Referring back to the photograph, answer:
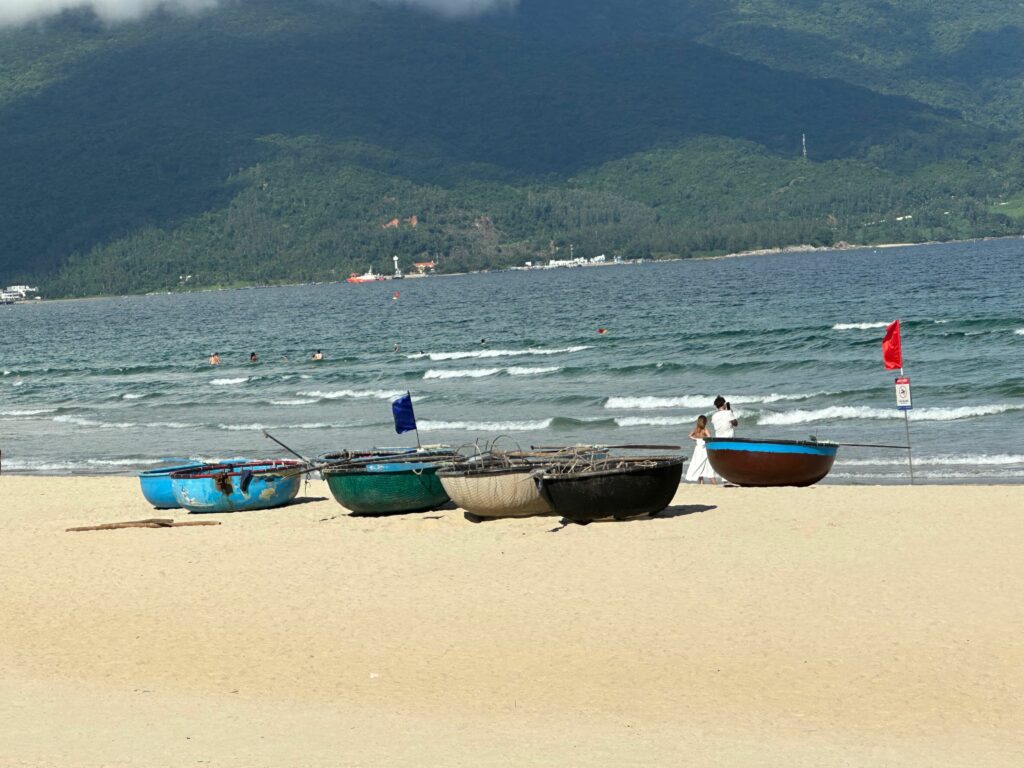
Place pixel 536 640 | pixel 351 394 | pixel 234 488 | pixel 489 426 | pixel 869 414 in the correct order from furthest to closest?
pixel 351 394 → pixel 489 426 → pixel 869 414 → pixel 234 488 → pixel 536 640

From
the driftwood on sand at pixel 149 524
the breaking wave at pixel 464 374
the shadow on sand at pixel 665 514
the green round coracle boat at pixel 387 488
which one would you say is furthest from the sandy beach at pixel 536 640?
the breaking wave at pixel 464 374

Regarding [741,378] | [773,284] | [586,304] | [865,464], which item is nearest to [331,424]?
[741,378]

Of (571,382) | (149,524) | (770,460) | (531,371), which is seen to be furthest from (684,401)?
(149,524)

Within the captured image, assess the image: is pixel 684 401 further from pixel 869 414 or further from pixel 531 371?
pixel 531 371

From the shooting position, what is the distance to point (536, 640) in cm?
1384

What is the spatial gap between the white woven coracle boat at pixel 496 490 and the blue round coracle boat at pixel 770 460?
3.48 meters

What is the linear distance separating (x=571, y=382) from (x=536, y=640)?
31863 mm

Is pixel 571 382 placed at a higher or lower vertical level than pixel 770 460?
lower

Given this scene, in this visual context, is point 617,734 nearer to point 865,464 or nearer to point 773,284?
point 865,464

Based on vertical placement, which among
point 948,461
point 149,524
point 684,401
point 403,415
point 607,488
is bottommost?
point 948,461

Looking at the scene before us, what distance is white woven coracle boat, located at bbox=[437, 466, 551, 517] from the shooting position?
64.6 feet

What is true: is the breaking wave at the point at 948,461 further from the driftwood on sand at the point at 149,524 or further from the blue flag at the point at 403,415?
the driftwood on sand at the point at 149,524

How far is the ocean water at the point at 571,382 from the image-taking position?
3184 cm

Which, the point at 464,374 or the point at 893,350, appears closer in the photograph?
the point at 893,350
